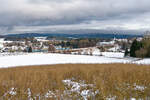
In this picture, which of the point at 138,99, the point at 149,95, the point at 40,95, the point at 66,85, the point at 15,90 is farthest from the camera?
the point at 66,85

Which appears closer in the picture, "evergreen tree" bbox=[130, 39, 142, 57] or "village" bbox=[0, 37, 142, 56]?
"evergreen tree" bbox=[130, 39, 142, 57]

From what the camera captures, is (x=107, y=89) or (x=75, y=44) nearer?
(x=107, y=89)

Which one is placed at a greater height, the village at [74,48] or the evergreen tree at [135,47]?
the evergreen tree at [135,47]

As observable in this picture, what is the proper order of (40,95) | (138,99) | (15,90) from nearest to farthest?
(138,99) < (40,95) < (15,90)

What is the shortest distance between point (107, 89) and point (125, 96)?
2.26ft

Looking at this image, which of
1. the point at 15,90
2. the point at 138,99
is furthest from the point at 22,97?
the point at 138,99

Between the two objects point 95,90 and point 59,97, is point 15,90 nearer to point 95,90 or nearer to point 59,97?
point 59,97

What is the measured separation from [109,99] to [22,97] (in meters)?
2.44

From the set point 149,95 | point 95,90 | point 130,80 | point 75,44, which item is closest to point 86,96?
point 95,90

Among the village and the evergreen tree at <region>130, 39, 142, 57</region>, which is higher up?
the evergreen tree at <region>130, 39, 142, 57</region>

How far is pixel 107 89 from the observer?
4.46 metres

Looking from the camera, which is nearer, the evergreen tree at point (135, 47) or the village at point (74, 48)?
the evergreen tree at point (135, 47)

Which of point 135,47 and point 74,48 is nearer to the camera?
point 135,47

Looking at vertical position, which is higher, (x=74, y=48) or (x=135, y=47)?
(x=135, y=47)
